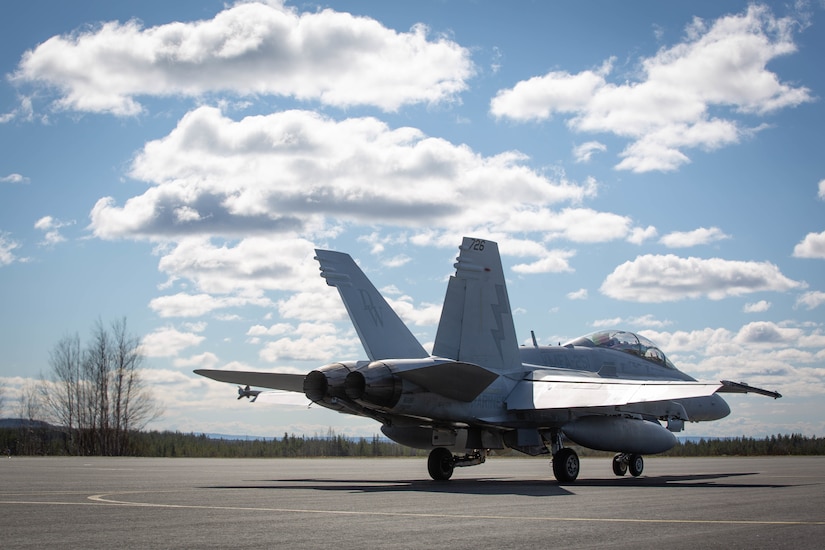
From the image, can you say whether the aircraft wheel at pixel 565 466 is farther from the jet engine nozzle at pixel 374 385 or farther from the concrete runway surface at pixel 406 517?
the jet engine nozzle at pixel 374 385

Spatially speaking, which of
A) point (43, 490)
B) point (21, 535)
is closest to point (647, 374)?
point (43, 490)

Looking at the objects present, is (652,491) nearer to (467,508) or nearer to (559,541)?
Answer: (467,508)

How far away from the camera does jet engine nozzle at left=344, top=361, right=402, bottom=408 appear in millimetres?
16906

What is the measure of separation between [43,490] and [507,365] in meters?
9.98

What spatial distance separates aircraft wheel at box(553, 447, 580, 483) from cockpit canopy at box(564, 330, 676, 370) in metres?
4.93

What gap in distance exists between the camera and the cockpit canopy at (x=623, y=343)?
77.2 ft

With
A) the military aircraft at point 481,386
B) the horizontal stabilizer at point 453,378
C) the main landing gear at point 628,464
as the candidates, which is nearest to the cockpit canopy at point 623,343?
the military aircraft at point 481,386

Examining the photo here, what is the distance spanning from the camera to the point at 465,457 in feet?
66.3

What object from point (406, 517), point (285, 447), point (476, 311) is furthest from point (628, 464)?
point (285, 447)

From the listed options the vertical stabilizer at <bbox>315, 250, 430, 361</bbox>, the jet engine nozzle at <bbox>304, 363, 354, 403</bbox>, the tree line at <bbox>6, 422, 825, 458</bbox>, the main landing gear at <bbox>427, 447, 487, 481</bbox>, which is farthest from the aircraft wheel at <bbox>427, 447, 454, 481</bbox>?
the tree line at <bbox>6, 422, 825, 458</bbox>

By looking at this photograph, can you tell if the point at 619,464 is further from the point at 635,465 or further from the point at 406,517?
the point at 406,517

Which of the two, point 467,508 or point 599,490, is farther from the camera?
point 599,490

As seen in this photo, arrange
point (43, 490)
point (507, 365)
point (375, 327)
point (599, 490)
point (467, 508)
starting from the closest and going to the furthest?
1. point (467, 508)
2. point (43, 490)
3. point (599, 490)
4. point (507, 365)
5. point (375, 327)

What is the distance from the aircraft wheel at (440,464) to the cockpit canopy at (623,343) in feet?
17.6
